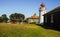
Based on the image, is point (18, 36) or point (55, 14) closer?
point (18, 36)

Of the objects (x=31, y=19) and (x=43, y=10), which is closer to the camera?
(x=43, y=10)

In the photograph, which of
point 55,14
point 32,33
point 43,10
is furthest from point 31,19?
point 32,33

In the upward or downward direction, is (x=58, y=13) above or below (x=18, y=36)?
above

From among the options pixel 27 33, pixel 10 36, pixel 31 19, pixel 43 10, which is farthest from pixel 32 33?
pixel 31 19

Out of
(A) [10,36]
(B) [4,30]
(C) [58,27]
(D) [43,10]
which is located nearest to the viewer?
(A) [10,36]

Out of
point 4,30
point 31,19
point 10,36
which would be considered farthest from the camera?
point 31,19

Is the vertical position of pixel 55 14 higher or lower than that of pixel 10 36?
higher

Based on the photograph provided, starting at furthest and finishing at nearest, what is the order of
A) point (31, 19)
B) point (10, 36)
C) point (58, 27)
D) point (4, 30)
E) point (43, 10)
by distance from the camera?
point (31, 19), point (43, 10), point (58, 27), point (4, 30), point (10, 36)

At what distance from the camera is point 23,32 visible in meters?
18.0

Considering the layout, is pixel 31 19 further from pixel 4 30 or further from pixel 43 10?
pixel 4 30

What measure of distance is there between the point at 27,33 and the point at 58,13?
1152cm

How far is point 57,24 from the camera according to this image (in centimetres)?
2834

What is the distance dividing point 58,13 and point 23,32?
11.7m

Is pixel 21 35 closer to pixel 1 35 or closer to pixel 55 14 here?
pixel 1 35
